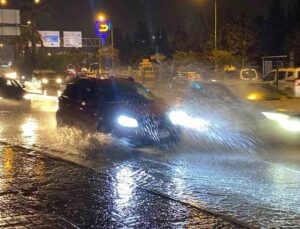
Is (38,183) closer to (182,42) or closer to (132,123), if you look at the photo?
(132,123)

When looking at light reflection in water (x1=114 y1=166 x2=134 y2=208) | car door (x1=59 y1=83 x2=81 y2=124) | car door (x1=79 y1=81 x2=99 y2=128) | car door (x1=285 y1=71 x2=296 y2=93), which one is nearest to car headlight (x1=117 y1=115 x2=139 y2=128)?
car door (x1=79 y1=81 x2=99 y2=128)

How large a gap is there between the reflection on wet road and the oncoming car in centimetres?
28

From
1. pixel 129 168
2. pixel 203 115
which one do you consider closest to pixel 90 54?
pixel 203 115

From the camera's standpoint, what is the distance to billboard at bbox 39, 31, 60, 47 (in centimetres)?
8394

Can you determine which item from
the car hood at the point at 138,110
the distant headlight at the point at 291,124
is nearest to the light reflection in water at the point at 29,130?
the car hood at the point at 138,110

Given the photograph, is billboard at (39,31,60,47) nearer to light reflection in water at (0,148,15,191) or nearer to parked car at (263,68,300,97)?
parked car at (263,68,300,97)

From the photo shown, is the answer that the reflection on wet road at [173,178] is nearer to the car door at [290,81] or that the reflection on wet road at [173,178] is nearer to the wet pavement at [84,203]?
the wet pavement at [84,203]

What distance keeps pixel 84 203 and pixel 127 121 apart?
Answer: 4701mm

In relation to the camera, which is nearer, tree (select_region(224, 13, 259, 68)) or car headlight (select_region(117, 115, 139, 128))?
car headlight (select_region(117, 115, 139, 128))

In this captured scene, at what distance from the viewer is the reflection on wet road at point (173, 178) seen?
6.74 meters

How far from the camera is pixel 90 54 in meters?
99.2

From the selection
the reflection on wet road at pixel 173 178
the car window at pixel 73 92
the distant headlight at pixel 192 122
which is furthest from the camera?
the distant headlight at pixel 192 122

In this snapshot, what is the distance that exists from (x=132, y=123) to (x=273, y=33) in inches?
2673

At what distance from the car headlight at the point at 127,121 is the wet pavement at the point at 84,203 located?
6.81ft
